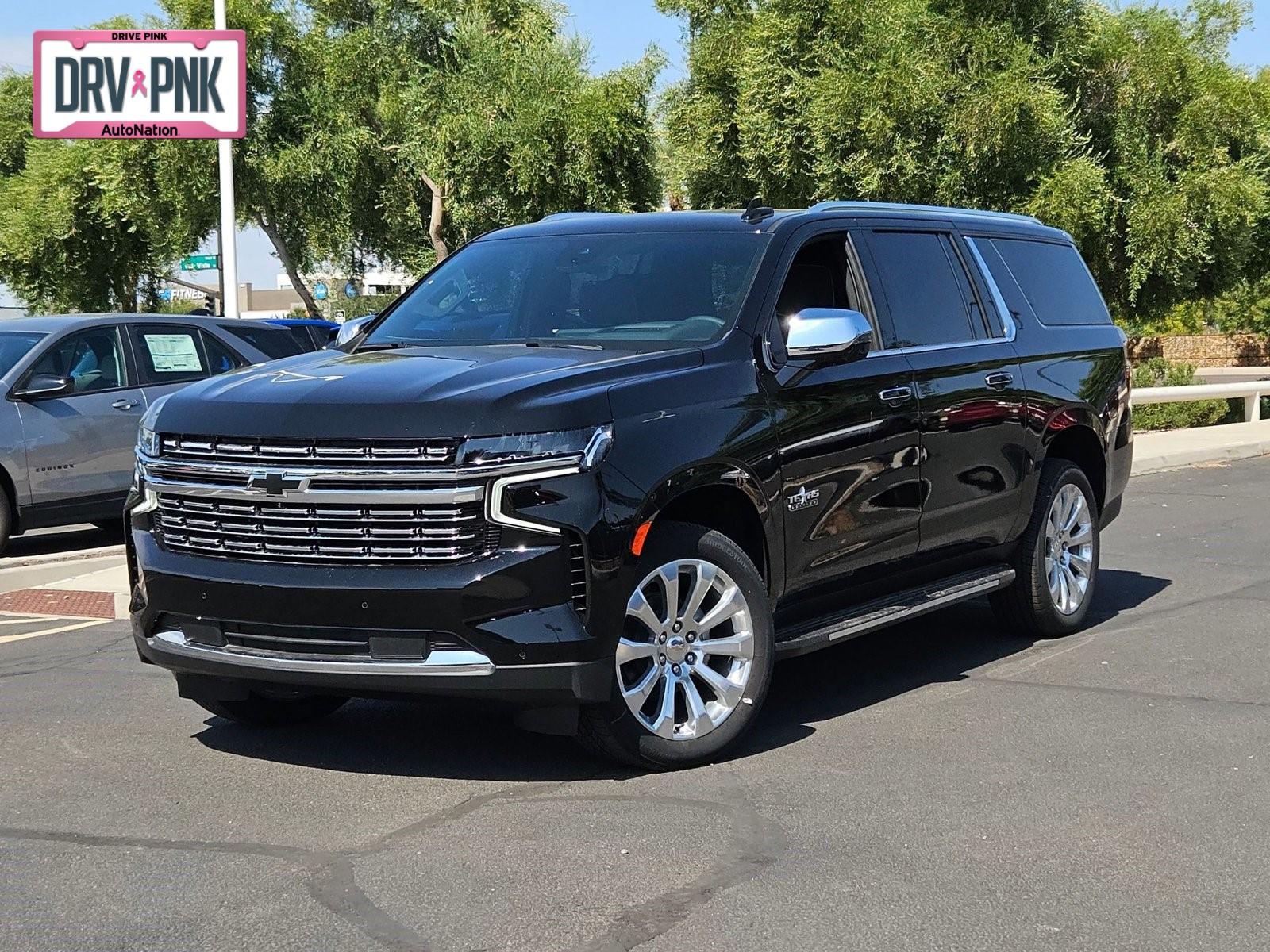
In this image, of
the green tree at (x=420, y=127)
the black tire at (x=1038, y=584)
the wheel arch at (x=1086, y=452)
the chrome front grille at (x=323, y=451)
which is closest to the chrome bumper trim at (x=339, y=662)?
the chrome front grille at (x=323, y=451)

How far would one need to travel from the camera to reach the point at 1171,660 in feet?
24.8

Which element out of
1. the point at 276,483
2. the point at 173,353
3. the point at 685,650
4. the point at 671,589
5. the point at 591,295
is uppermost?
the point at 591,295

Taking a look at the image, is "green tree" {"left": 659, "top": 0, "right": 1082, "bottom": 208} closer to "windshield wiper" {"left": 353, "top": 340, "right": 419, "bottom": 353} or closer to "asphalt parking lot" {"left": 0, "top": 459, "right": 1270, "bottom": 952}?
"asphalt parking lot" {"left": 0, "top": 459, "right": 1270, "bottom": 952}

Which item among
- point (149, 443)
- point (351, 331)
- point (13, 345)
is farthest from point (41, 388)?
point (149, 443)

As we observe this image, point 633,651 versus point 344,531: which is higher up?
point 344,531

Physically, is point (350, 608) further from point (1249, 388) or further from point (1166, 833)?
Answer: point (1249, 388)

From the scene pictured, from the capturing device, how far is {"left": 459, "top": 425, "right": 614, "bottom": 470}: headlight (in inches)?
204

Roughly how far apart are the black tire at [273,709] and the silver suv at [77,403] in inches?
234

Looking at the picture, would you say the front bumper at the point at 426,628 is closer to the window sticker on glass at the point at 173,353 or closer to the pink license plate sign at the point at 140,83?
the window sticker on glass at the point at 173,353

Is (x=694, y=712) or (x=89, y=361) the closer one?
(x=694, y=712)

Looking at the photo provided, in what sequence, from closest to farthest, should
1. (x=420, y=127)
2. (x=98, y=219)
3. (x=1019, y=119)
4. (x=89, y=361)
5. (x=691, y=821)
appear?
1. (x=691, y=821)
2. (x=89, y=361)
3. (x=1019, y=119)
4. (x=420, y=127)
5. (x=98, y=219)

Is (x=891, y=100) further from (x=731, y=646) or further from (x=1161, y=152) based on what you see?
(x=731, y=646)

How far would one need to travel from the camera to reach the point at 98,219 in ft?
120

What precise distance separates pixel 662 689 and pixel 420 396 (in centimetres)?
130
